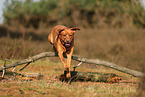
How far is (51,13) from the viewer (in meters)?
32.6

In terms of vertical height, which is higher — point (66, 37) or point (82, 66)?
point (66, 37)

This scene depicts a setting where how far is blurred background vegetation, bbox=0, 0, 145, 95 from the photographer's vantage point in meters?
17.6

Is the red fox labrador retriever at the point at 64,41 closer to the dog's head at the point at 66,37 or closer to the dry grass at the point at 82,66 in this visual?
the dog's head at the point at 66,37

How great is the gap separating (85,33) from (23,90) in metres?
19.6

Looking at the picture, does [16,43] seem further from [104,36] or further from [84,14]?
[84,14]

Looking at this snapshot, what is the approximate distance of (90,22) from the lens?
113 feet

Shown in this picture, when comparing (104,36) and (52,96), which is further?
(104,36)

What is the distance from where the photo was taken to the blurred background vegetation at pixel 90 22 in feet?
57.7

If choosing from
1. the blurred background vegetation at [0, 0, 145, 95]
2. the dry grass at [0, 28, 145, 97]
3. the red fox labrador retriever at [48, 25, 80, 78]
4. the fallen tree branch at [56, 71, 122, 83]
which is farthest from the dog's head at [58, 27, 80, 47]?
the blurred background vegetation at [0, 0, 145, 95]

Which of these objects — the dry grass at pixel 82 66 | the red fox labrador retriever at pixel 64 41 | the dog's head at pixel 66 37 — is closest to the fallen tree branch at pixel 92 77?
the dry grass at pixel 82 66

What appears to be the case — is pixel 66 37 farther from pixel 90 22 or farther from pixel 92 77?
pixel 90 22

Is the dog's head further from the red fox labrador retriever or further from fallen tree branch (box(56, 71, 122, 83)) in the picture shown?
fallen tree branch (box(56, 71, 122, 83))

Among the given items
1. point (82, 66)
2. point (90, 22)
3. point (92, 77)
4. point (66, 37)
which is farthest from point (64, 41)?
point (90, 22)

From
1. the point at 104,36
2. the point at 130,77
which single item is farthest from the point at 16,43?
the point at 104,36
